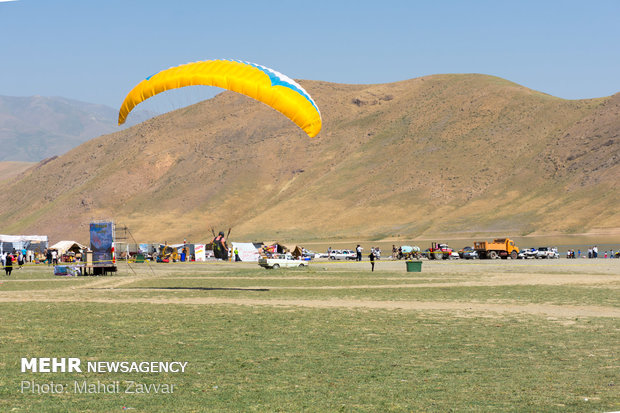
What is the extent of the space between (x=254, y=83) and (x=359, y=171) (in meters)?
108

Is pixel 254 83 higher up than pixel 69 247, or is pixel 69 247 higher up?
pixel 254 83

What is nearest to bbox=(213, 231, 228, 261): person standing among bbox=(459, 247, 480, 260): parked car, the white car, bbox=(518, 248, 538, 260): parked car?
the white car

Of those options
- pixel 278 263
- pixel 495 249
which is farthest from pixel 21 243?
pixel 495 249

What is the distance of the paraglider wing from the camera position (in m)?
24.8

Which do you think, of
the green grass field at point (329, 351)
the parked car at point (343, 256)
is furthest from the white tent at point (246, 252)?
the green grass field at point (329, 351)

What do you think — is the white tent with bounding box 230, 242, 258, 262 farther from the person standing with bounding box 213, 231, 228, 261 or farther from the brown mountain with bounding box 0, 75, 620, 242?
the person standing with bounding box 213, 231, 228, 261

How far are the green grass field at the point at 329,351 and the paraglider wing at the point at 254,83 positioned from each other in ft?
19.2

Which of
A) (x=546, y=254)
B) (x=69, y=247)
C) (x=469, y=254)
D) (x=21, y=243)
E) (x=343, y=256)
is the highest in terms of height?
(x=21, y=243)

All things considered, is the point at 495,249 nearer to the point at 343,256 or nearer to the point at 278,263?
the point at 343,256

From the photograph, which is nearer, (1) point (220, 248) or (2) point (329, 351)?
(2) point (329, 351)

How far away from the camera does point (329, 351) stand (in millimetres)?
13352

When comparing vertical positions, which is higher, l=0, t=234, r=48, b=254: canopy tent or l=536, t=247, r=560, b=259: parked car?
l=0, t=234, r=48, b=254: canopy tent

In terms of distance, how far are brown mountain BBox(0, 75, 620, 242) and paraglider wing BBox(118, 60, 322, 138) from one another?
264ft

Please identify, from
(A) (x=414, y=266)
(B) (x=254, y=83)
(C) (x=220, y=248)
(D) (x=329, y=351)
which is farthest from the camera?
(A) (x=414, y=266)
